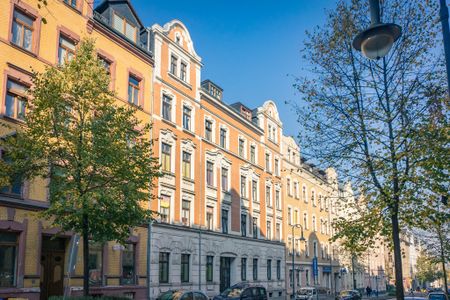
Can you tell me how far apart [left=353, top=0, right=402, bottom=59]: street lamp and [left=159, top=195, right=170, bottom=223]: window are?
22559mm

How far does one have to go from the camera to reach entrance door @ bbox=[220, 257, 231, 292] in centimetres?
3628

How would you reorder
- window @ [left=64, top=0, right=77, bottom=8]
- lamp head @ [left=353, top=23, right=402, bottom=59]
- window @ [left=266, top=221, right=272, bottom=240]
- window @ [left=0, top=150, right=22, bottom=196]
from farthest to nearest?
window @ [left=266, top=221, right=272, bottom=240] → window @ [left=64, top=0, right=77, bottom=8] → window @ [left=0, top=150, right=22, bottom=196] → lamp head @ [left=353, top=23, right=402, bottom=59]

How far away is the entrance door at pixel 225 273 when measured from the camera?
119ft

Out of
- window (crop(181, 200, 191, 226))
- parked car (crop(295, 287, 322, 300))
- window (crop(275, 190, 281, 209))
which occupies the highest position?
window (crop(275, 190, 281, 209))

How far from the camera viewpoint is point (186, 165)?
3359cm

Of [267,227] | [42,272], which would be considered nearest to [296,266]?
[267,227]

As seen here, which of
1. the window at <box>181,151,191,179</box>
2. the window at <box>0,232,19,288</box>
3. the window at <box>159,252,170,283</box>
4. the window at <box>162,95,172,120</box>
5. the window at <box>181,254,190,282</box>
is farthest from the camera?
the window at <box>181,151,191,179</box>

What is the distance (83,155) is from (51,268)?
893 centimetres

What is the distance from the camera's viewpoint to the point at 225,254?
120ft

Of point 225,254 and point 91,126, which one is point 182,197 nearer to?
point 225,254

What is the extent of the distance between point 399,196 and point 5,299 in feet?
52.6

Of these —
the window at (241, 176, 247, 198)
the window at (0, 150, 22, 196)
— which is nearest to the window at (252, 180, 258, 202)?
the window at (241, 176, 247, 198)

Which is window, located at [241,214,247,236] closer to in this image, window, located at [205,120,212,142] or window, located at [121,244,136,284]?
window, located at [205,120,212,142]

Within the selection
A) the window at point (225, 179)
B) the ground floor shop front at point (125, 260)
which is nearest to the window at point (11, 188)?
the ground floor shop front at point (125, 260)
